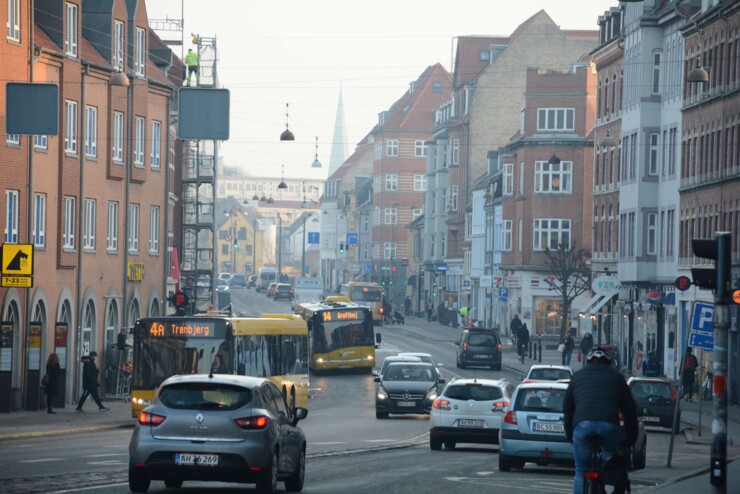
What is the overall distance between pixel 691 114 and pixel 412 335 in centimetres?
3609

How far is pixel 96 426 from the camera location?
3662cm

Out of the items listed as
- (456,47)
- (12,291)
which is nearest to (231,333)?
(12,291)

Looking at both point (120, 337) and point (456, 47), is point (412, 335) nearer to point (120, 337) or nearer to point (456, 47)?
point (456, 47)

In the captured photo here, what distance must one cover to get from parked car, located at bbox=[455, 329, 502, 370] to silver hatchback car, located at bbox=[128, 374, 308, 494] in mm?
47313

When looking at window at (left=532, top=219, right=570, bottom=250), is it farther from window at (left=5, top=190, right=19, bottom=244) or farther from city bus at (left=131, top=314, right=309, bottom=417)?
city bus at (left=131, top=314, right=309, bottom=417)

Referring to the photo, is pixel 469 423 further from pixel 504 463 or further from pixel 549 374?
pixel 549 374

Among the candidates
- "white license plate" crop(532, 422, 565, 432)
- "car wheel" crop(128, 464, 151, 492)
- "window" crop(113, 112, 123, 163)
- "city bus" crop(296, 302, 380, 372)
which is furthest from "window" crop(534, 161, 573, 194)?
"car wheel" crop(128, 464, 151, 492)

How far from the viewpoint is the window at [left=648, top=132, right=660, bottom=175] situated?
65.9m

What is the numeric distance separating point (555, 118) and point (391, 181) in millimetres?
64129

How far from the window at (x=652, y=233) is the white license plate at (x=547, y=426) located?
43.3 metres

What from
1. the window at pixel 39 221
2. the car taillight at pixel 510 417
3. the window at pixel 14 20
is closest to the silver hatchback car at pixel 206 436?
the car taillight at pixel 510 417

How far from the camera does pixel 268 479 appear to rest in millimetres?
17234

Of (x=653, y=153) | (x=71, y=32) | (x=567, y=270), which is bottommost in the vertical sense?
(x=567, y=270)

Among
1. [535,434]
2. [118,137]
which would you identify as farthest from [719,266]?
[118,137]
